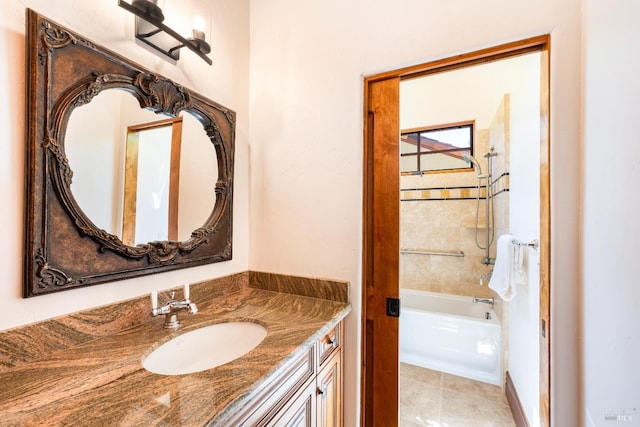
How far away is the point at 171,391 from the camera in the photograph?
2.13 feet

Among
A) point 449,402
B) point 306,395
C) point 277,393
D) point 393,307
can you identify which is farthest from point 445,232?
point 277,393

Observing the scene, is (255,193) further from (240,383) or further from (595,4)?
(595,4)

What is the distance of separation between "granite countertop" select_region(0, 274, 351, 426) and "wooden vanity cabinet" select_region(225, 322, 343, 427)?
0.07 m

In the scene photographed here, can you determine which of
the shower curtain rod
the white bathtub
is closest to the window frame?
the shower curtain rod

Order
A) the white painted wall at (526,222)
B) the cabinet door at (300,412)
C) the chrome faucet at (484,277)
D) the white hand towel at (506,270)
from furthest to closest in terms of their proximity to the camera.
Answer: the chrome faucet at (484,277), the white hand towel at (506,270), the white painted wall at (526,222), the cabinet door at (300,412)

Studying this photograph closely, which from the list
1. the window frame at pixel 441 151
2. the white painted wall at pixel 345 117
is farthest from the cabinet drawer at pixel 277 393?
the window frame at pixel 441 151

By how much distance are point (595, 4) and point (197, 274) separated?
1801 mm

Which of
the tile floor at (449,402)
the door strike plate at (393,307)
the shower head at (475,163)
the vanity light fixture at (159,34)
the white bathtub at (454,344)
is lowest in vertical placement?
the tile floor at (449,402)

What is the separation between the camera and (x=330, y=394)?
45.6 inches

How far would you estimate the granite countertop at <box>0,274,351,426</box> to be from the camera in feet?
1.86

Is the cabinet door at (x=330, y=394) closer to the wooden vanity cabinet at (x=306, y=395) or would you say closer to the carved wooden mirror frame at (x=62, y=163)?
the wooden vanity cabinet at (x=306, y=395)

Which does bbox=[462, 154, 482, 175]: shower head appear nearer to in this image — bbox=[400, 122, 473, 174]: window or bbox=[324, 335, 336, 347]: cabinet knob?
bbox=[400, 122, 473, 174]: window

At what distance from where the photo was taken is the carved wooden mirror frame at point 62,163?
29.5 inches

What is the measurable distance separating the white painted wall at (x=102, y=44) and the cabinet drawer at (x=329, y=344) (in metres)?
0.65
